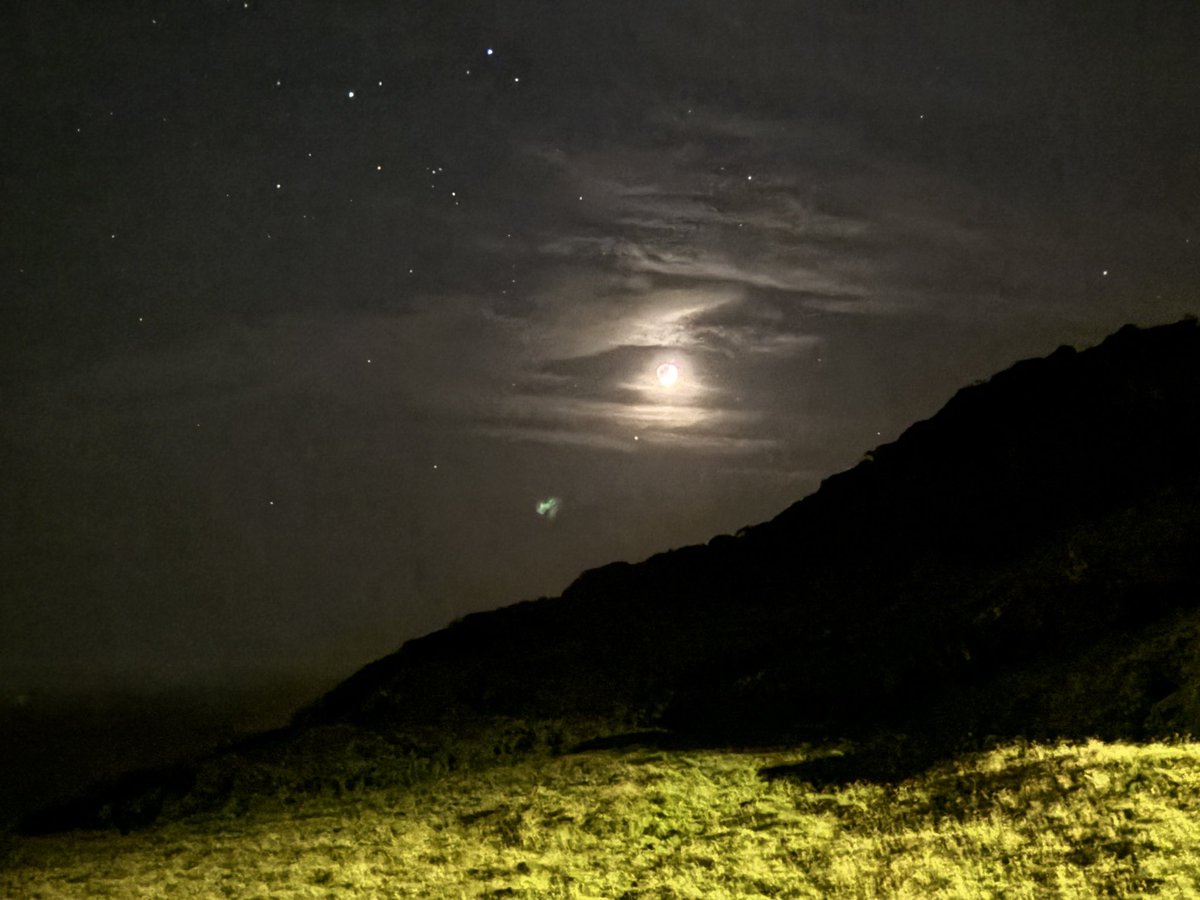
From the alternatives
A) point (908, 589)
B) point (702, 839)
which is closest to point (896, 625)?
point (908, 589)

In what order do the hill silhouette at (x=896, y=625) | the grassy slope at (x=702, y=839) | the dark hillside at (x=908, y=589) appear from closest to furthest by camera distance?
1. the grassy slope at (x=702, y=839)
2. the hill silhouette at (x=896, y=625)
3. the dark hillside at (x=908, y=589)

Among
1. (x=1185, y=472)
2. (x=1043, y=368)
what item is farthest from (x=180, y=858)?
Result: (x=1043, y=368)

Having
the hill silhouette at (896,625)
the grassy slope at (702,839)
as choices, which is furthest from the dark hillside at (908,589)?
the grassy slope at (702,839)

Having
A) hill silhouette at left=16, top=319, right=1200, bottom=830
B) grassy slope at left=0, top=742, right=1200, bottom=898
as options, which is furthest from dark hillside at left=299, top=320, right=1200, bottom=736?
grassy slope at left=0, top=742, right=1200, bottom=898

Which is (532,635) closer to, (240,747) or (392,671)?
(392,671)

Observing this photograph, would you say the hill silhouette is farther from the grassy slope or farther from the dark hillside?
the grassy slope

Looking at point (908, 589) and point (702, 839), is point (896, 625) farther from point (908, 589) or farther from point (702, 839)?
point (702, 839)

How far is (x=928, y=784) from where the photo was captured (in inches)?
459

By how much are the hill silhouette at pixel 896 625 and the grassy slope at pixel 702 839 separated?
1011 millimetres

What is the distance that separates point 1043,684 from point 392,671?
1255cm

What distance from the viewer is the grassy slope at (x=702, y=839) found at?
962 cm

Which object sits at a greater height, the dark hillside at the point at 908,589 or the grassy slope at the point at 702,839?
the dark hillside at the point at 908,589

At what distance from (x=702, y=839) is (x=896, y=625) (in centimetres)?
715

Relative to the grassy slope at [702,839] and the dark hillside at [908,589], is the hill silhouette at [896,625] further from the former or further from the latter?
the grassy slope at [702,839]
